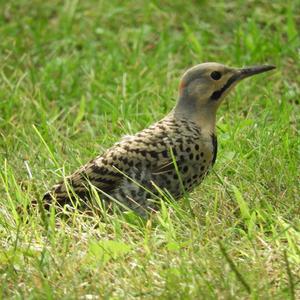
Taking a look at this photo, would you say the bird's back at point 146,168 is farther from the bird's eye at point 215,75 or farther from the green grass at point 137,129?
the bird's eye at point 215,75

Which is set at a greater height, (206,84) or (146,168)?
(206,84)

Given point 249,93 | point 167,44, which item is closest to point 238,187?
point 249,93

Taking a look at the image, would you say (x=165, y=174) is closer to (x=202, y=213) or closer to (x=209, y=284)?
(x=202, y=213)

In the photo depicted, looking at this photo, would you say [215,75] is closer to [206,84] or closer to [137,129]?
[206,84]

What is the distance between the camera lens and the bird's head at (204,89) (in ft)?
17.3

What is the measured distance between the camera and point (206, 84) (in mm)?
5297

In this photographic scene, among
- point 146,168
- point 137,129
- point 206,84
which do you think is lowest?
point 137,129

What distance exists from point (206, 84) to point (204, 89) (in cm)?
3

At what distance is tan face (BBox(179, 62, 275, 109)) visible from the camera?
17.3 feet

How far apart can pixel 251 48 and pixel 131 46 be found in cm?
102

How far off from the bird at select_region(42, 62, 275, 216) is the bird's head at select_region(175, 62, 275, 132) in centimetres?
1

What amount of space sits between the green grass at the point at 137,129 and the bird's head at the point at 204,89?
31 cm

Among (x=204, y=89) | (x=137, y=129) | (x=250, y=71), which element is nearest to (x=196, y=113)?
(x=204, y=89)

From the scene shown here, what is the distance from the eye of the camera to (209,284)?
12.8ft
